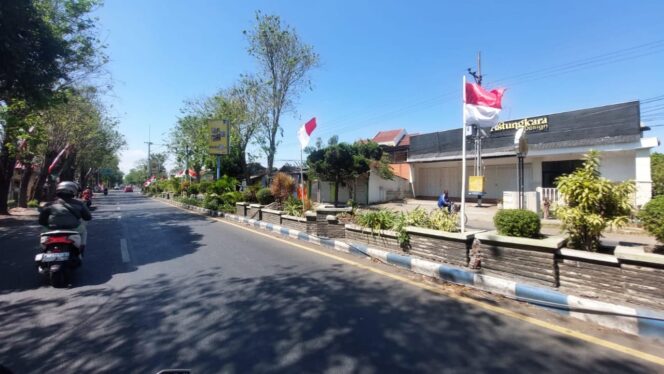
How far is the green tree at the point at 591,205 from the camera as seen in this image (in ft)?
14.6

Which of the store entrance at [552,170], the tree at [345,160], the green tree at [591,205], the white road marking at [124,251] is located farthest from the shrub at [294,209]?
the store entrance at [552,170]

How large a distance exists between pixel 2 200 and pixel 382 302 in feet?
69.9

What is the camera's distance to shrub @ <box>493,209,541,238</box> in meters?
5.04

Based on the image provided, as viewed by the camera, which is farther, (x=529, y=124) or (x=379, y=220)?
(x=529, y=124)

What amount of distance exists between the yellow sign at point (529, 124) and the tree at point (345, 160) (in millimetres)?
7387

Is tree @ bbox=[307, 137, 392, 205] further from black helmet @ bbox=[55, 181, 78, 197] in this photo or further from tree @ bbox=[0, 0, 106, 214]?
black helmet @ bbox=[55, 181, 78, 197]

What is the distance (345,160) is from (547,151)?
1115cm

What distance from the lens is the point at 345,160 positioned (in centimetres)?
2277

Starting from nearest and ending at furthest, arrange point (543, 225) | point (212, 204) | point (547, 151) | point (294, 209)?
point (294, 209), point (543, 225), point (547, 151), point (212, 204)

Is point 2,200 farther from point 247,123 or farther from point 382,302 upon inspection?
point 382,302

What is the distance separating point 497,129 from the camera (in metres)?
20.4

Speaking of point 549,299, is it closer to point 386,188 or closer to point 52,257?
point 52,257

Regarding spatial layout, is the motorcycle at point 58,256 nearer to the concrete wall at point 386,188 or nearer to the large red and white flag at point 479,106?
the large red and white flag at point 479,106

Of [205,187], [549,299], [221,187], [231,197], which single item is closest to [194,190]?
[205,187]
